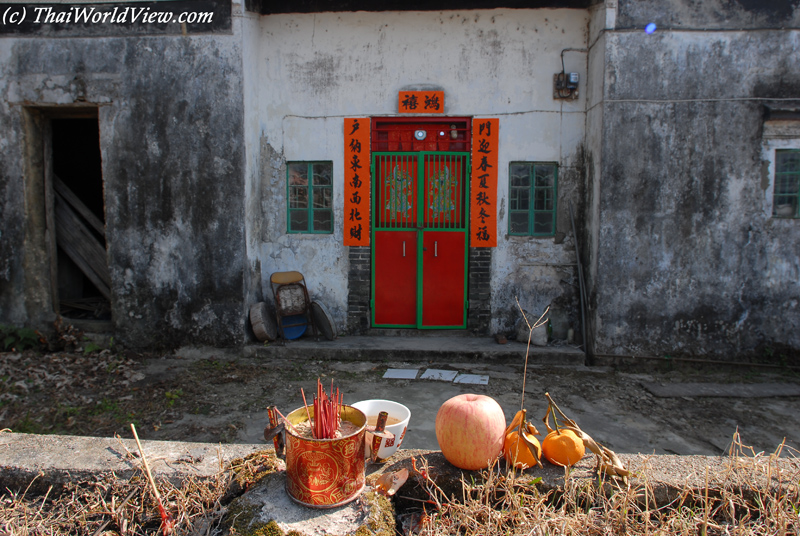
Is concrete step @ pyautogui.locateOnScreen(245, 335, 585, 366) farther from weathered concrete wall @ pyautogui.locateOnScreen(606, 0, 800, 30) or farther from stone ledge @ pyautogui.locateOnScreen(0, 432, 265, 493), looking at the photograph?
weathered concrete wall @ pyautogui.locateOnScreen(606, 0, 800, 30)

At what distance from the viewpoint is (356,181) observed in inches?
249

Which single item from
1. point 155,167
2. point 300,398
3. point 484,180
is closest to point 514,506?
point 300,398

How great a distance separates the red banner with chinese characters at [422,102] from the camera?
6230mm

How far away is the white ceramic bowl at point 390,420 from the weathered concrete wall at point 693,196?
154 inches

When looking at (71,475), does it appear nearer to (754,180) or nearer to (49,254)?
(49,254)

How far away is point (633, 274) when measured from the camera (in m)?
5.71

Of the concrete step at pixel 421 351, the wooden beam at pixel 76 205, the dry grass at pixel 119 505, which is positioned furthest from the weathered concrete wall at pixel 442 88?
the dry grass at pixel 119 505

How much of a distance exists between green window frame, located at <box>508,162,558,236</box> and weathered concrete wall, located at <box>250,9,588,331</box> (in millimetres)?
89

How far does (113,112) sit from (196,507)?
5.24 metres

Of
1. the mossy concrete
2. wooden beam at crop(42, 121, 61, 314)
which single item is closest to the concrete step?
wooden beam at crop(42, 121, 61, 314)

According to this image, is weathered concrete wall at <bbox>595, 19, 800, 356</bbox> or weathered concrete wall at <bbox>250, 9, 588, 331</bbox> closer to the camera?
weathered concrete wall at <bbox>595, 19, 800, 356</bbox>

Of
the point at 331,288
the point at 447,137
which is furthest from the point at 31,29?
the point at 447,137

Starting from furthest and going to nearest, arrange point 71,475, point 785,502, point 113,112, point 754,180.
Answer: point 113,112 → point 754,180 → point 71,475 → point 785,502

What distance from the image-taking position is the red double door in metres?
6.36
